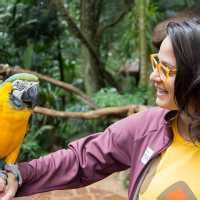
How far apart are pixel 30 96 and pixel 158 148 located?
0.46 metres

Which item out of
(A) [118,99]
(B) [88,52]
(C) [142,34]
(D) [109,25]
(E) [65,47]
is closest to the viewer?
(C) [142,34]

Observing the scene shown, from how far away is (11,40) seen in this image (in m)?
4.33

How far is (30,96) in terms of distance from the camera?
1207 mm

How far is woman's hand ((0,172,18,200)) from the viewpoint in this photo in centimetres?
87

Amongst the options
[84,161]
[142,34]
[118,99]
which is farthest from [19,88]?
[118,99]

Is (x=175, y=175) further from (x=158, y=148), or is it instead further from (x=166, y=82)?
(x=166, y=82)

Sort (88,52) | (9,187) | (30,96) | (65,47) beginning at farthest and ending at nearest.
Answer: (65,47) < (88,52) < (30,96) < (9,187)

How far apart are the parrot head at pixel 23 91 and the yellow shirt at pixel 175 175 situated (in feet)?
1.53

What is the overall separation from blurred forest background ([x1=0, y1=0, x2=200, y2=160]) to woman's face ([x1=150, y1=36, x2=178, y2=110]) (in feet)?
8.29

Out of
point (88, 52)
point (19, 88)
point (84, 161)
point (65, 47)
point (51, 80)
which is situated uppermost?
point (19, 88)

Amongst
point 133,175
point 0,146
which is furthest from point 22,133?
point 133,175

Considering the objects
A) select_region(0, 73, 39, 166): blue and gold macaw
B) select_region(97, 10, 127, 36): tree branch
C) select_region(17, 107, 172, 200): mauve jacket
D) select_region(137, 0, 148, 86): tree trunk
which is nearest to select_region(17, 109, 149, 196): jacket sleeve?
select_region(17, 107, 172, 200): mauve jacket

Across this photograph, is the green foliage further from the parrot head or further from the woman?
the woman

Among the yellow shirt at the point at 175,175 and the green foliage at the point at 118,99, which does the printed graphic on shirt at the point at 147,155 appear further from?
the green foliage at the point at 118,99
